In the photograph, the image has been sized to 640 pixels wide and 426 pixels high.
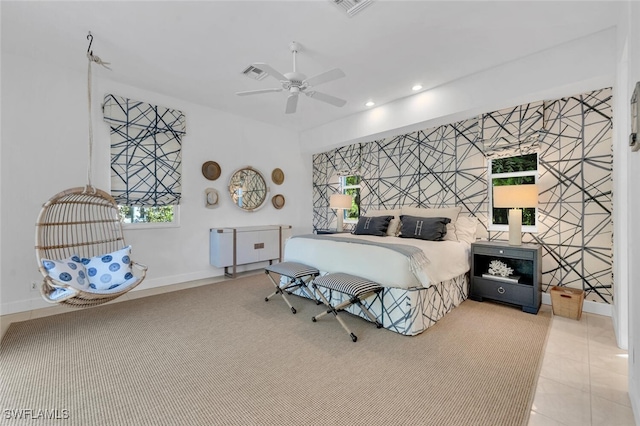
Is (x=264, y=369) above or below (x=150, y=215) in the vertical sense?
below

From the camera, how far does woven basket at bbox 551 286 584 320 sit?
2.84 meters

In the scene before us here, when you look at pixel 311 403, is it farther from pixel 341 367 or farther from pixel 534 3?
pixel 534 3

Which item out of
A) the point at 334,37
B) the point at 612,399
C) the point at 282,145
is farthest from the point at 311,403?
the point at 282,145

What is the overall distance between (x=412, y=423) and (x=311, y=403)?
1.86ft

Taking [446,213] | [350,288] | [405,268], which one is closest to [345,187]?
[446,213]

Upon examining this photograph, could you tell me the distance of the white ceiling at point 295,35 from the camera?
2.42 meters

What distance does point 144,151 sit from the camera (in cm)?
411

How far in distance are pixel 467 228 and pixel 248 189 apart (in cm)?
374

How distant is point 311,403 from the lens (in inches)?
65.7

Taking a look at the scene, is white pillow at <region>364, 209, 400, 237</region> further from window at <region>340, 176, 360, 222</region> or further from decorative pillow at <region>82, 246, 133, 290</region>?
decorative pillow at <region>82, 246, 133, 290</region>

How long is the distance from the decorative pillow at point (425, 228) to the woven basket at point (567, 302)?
126cm

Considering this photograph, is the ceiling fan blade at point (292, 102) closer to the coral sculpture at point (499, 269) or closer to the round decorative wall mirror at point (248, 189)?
the round decorative wall mirror at point (248, 189)

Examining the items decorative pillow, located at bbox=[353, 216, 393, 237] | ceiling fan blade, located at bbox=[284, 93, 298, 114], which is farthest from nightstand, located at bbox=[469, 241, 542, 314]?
ceiling fan blade, located at bbox=[284, 93, 298, 114]

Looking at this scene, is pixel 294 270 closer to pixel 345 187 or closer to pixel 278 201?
pixel 278 201
